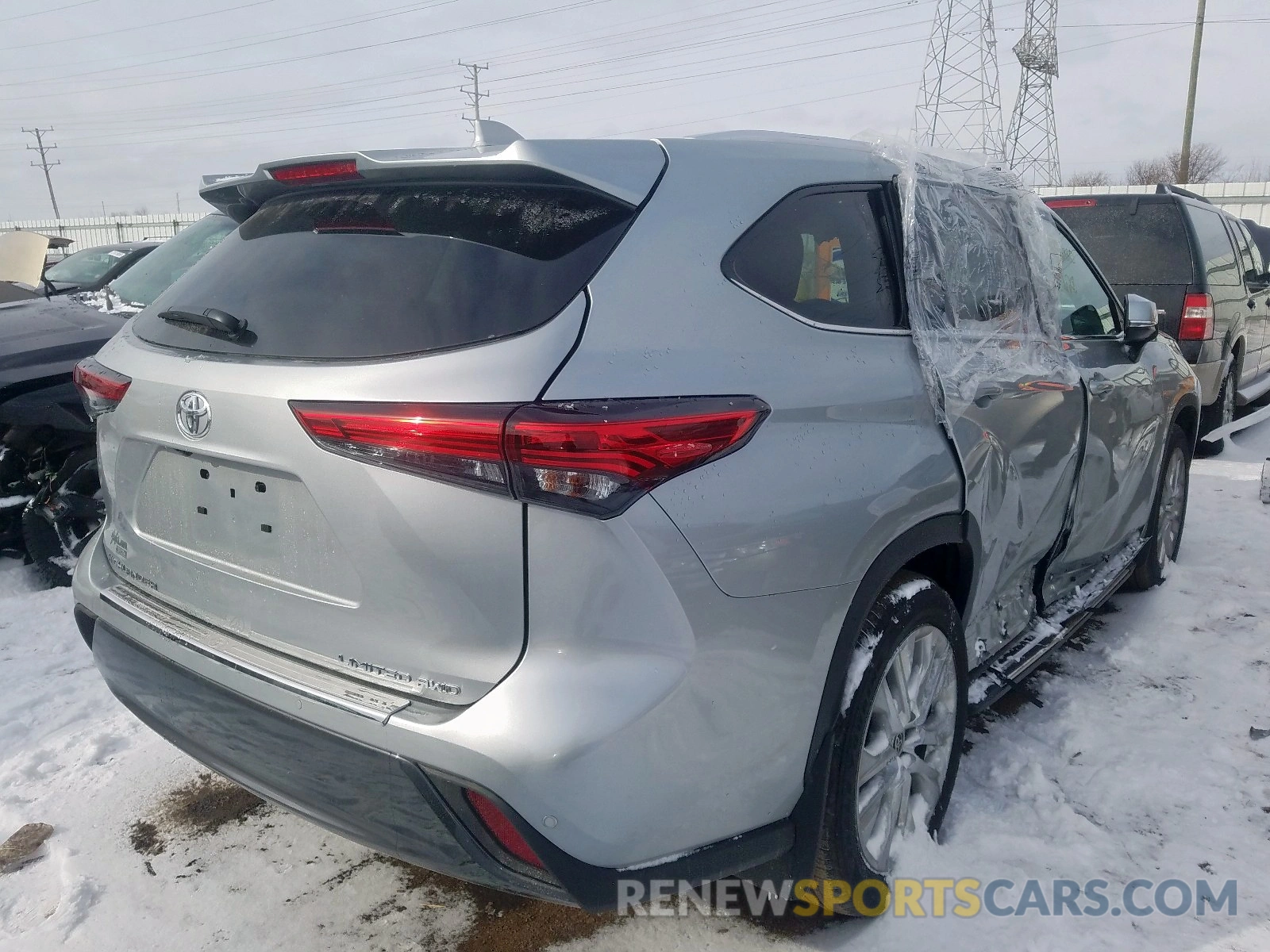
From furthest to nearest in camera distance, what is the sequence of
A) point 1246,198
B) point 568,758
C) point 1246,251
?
point 1246,198, point 1246,251, point 568,758

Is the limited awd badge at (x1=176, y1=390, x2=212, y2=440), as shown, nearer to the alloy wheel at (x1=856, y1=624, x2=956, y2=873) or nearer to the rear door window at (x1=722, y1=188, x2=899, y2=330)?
the rear door window at (x1=722, y1=188, x2=899, y2=330)

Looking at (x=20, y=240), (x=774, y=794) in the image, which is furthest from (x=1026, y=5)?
(x=774, y=794)

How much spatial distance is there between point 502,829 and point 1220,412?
8.05 metres

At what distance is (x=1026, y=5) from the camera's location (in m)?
29.3

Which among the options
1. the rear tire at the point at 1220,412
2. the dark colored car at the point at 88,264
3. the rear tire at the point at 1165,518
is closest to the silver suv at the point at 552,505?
the rear tire at the point at 1165,518

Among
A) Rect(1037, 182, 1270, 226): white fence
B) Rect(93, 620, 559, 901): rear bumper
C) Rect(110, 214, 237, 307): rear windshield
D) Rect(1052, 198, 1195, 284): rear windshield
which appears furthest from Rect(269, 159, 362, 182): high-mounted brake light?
Rect(1037, 182, 1270, 226): white fence

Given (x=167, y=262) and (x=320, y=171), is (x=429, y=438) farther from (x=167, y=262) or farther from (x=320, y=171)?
(x=167, y=262)

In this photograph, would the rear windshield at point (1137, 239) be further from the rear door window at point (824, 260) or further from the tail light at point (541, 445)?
the tail light at point (541, 445)

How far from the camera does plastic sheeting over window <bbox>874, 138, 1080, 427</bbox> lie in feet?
8.09

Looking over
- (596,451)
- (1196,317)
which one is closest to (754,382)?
(596,451)

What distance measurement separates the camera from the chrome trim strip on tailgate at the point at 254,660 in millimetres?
1742

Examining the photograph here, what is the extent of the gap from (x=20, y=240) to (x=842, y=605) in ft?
17.2

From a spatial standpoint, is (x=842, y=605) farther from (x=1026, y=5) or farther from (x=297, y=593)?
(x=1026, y=5)

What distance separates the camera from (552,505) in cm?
Answer: 161
